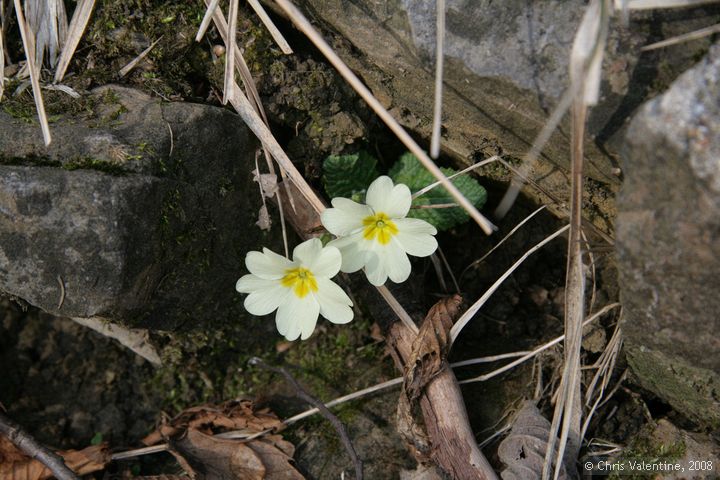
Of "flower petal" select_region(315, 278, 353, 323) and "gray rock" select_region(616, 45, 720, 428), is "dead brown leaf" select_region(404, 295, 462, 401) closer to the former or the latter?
"flower petal" select_region(315, 278, 353, 323)

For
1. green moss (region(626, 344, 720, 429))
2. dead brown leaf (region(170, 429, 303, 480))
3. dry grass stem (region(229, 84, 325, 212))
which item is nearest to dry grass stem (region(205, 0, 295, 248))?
dry grass stem (region(229, 84, 325, 212))

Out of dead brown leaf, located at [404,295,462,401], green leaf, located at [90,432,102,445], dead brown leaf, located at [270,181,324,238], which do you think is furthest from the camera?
green leaf, located at [90,432,102,445]

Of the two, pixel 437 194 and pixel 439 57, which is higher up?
pixel 439 57

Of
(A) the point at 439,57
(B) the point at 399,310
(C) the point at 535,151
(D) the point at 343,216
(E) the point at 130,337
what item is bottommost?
(E) the point at 130,337

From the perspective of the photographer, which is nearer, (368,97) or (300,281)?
(368,97)

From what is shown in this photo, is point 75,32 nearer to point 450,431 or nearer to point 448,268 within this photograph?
point 448,268

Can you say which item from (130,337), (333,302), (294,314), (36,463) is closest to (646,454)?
(333,302)
